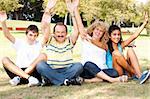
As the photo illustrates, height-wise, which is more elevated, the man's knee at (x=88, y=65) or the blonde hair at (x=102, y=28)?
the blonde hair at (x=102, y=28)

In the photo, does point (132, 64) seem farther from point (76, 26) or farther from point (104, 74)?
point (76, 26)

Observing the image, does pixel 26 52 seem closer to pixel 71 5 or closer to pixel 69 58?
pixel 69 58

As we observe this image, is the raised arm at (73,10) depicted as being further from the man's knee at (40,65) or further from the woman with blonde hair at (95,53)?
the man's knee at (40,65)

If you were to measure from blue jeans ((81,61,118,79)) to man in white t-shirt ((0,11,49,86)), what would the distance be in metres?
0.74

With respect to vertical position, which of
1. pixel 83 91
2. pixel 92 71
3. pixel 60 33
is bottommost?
pixel 83 91

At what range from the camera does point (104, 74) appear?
20.8 ft

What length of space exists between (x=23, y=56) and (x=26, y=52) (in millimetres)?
89

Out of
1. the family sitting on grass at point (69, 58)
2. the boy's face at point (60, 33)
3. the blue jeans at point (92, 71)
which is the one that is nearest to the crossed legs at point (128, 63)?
the family sitting on grass at point (69, 58)

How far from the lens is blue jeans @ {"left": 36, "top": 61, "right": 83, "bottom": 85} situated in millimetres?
6041

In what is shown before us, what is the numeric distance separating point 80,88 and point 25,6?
58962 millimetres

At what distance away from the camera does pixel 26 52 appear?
643cm

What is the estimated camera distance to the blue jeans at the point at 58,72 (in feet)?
19.8

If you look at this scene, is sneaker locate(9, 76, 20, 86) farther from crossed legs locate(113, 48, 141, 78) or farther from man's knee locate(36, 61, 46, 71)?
crossed legs locate(113, 48, 141, 78)

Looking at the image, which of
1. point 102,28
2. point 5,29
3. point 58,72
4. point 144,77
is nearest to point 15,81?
point 58,72
